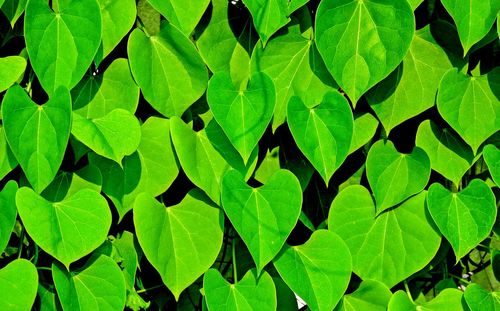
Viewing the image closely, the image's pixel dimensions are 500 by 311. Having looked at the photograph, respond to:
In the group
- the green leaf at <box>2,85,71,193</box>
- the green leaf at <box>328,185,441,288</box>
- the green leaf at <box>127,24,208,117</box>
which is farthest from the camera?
the green leaf at <box>328,185,441,288</box>

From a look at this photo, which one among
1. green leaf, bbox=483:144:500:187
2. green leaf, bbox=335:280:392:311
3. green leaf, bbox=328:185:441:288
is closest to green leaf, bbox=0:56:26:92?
green leaf, bbox=328:185:441:288

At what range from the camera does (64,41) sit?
1.50 meters

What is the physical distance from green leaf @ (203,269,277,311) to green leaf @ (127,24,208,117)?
35 centimetres

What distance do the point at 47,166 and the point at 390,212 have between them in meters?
0.71

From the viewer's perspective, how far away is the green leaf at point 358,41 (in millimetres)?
1552

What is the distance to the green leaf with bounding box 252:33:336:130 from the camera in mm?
1627

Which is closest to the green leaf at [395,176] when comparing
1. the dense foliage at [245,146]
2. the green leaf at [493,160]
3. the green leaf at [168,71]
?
the dense foliage at [245,146]

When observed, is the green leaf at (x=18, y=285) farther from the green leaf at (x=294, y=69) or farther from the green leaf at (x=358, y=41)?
the green leaf at (x=358, y=41)

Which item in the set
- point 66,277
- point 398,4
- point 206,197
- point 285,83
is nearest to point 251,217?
point 206,197

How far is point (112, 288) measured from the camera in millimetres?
1607

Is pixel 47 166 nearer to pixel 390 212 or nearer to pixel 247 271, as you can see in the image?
pixel 247 271

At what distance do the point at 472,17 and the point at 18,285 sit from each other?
39.7 inches

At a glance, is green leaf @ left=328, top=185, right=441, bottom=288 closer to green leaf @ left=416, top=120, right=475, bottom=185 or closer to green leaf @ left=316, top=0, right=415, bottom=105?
green leaf @ left=416, top=120, right=475, bottom=185

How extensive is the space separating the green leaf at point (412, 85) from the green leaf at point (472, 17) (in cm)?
11
